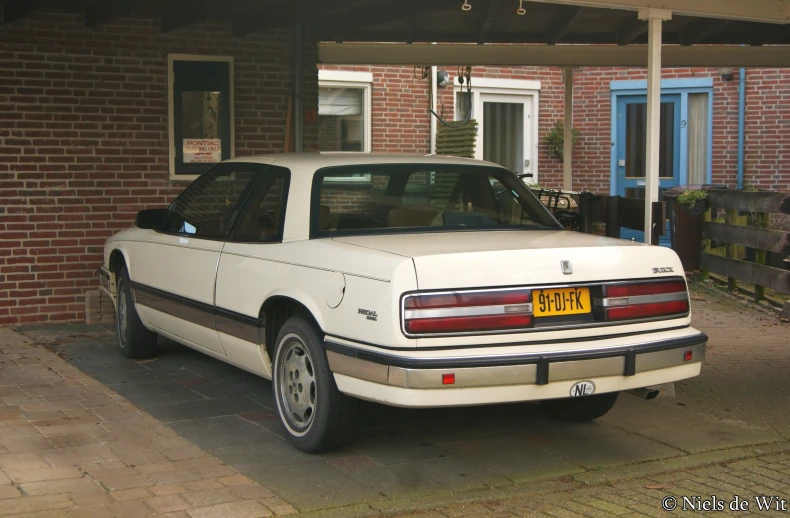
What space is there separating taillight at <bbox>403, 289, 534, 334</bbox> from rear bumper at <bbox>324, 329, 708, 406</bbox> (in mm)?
118

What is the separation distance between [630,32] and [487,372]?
6.99 meters

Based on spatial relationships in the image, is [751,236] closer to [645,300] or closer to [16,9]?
[645,300]

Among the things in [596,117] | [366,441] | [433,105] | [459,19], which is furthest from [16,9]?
[596,117]

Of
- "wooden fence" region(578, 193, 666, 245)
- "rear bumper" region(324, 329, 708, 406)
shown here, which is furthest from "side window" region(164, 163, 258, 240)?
"wooden fence" region(578, 193, 666, 245)

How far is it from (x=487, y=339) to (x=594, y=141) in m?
13.2

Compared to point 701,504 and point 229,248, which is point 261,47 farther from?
point 701,504

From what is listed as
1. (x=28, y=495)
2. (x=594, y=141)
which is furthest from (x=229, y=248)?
(x=594, y=141)

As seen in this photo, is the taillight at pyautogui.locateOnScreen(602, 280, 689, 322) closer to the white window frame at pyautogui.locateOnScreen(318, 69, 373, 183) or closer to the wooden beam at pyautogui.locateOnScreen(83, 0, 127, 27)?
the wooden beam at pyautogui.locateOnScreen(83, 0, 127, 27)

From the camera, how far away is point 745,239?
10.8m

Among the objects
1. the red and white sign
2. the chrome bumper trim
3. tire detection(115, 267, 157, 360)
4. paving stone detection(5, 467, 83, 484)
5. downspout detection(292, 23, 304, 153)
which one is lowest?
paving stone detection(5, 467, 83, 484)

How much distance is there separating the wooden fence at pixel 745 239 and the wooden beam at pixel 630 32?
193cm

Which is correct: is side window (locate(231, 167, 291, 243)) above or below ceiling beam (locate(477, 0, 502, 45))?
below

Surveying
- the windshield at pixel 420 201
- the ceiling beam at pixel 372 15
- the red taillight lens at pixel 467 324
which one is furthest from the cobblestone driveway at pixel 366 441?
the ceiling beam at pixel 372 15

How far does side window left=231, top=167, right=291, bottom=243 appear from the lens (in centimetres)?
582
